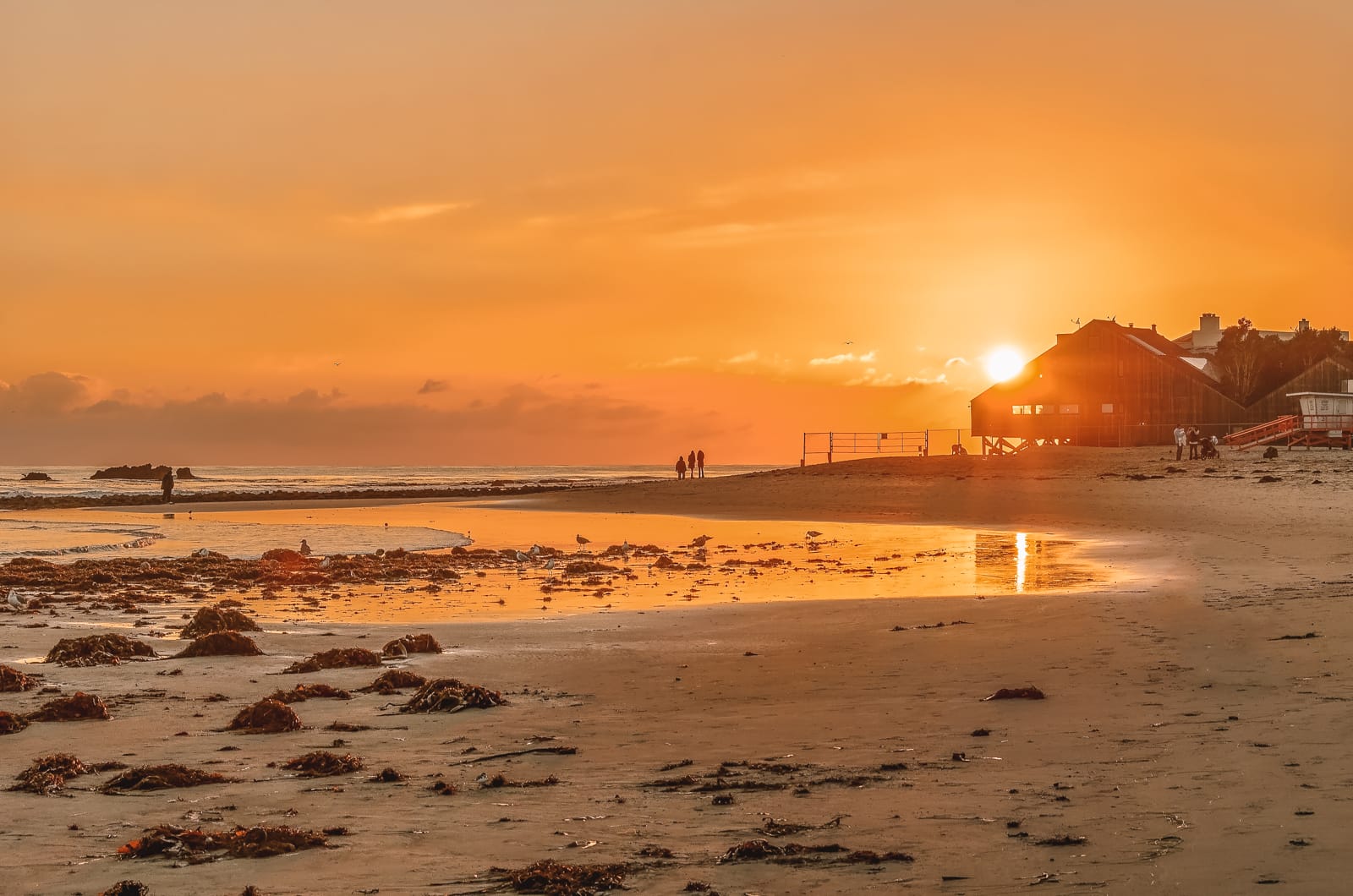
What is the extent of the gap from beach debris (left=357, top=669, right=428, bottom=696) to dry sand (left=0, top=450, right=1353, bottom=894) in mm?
232

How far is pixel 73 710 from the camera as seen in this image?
1039 centimetres

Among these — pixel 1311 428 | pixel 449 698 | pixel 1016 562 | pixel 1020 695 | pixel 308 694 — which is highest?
pixel 1311 428

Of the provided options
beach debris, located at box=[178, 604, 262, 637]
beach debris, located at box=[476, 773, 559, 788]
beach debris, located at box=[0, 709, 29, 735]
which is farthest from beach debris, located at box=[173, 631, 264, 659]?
beach debris, located at box=[476, 773, 559, 788]

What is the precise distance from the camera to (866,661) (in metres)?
12.9

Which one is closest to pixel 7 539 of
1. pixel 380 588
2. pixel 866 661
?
pixel 380 588

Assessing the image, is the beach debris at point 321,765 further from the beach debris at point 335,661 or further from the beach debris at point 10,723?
the beach debris at point 335,661

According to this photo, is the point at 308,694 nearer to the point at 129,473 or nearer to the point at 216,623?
the point at 216,623

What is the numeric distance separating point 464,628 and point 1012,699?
8540mm

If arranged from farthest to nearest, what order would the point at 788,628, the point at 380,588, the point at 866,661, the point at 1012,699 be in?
the point at 380,588
the point at 788,628
the point at 866,661
the point at 1012,699

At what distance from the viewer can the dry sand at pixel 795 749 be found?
6246 millimetres

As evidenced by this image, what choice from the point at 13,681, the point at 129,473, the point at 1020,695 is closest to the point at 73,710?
the point at 13,681

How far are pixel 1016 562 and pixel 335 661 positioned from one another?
16.4 m

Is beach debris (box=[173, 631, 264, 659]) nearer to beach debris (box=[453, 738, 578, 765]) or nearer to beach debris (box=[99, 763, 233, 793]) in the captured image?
beach debris (box=[99, 763, 233, 793])

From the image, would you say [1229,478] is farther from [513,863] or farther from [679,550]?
[513,863]
